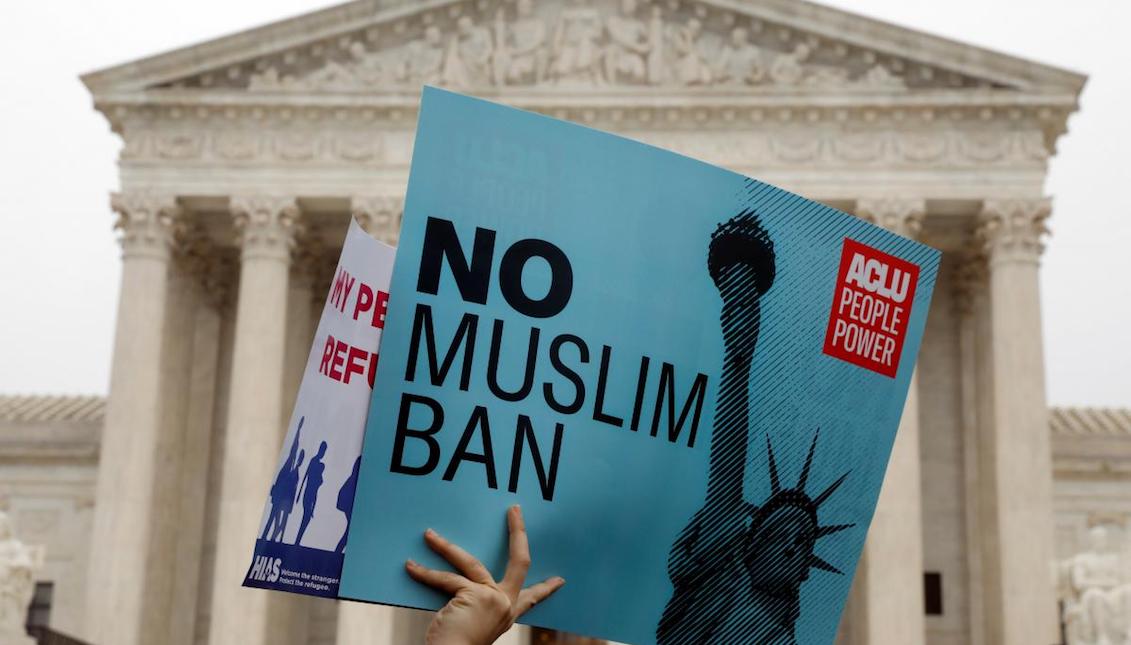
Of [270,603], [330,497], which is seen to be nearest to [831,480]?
[330,497]

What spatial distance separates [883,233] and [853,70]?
99.1ft

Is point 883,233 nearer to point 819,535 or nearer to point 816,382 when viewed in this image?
point 816,382

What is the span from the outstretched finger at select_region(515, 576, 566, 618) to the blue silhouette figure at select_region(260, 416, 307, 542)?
93cm

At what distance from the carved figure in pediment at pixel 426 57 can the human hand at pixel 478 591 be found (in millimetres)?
31231

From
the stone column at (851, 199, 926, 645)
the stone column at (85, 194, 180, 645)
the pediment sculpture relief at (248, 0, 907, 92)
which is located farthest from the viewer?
the pediment sculpture relief at (248, 0, 907, 92)

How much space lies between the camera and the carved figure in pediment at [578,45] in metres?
34.5

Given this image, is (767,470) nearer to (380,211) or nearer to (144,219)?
(380,211)

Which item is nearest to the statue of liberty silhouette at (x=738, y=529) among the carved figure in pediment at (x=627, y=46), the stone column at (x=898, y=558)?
the stone column at (x=898, y=558)

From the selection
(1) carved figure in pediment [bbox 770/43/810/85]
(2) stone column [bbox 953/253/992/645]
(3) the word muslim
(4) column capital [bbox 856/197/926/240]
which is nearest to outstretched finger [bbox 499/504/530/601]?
(3) the word muslim

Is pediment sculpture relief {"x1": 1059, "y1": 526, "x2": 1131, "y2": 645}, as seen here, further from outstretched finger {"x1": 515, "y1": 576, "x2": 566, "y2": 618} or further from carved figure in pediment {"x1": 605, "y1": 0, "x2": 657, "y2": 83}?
outstretched finger {"x1": 515, "y1": 576, "x2": 566, "y2": 618}

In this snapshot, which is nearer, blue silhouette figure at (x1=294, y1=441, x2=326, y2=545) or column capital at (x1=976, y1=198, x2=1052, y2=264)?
blue silhouette figure at (x1=294, y1=441, x2=326, y2=545)

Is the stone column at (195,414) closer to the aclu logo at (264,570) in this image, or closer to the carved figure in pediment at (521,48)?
the carved figure in pediment at (521,48)

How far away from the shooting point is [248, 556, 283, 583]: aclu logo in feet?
16.0

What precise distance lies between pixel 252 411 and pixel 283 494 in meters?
28.9
